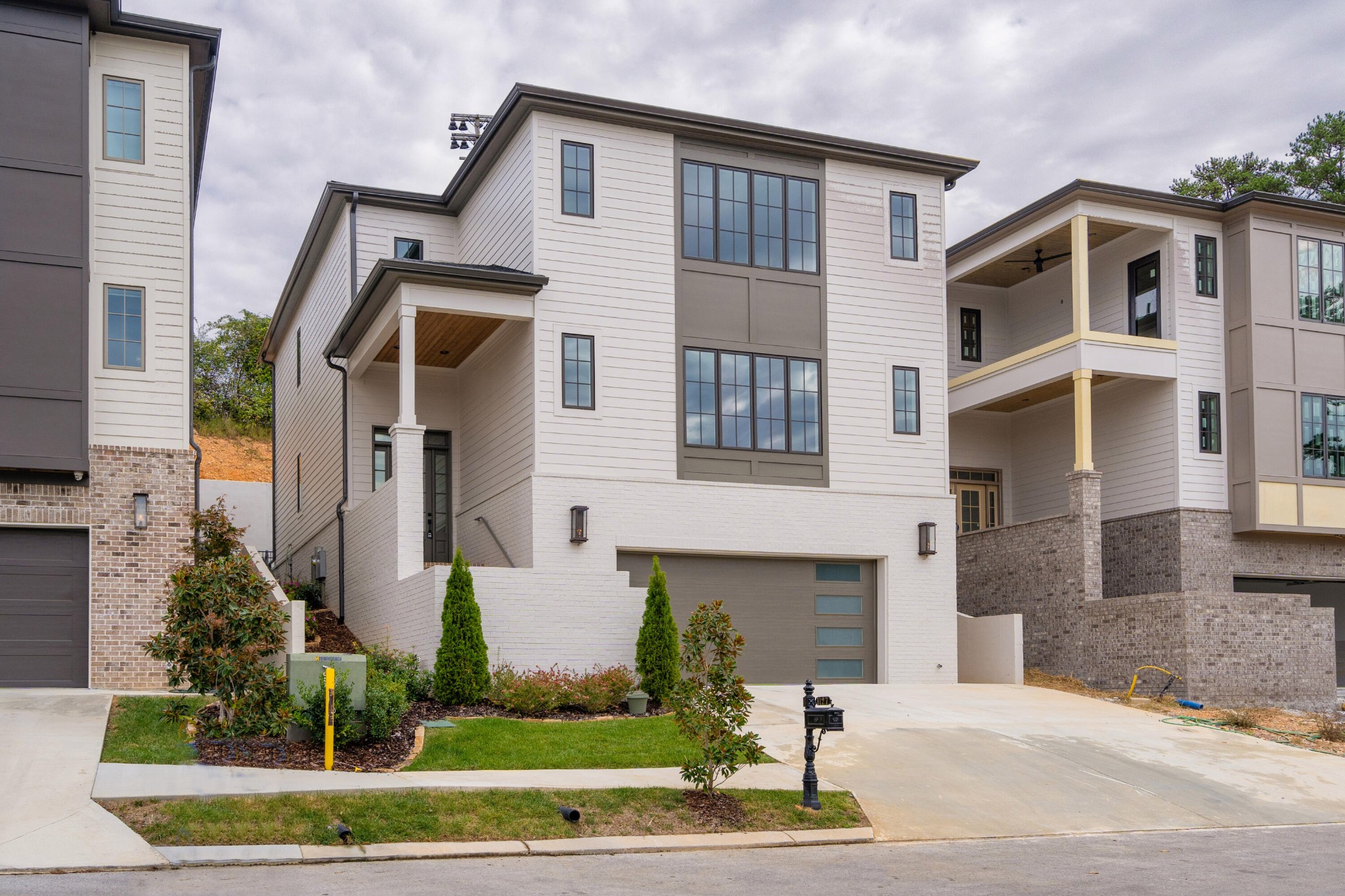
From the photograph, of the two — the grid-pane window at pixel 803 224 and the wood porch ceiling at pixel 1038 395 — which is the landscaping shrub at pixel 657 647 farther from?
the wood porch ceiling at pixel 1038 395

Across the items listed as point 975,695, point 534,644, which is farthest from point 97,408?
point 975,695

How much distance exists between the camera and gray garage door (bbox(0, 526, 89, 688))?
1634cm

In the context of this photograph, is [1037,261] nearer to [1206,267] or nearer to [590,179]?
[1206,267]

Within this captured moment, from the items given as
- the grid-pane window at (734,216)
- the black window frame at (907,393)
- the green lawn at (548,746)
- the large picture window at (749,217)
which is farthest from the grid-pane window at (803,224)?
the green lawn at (548,746)

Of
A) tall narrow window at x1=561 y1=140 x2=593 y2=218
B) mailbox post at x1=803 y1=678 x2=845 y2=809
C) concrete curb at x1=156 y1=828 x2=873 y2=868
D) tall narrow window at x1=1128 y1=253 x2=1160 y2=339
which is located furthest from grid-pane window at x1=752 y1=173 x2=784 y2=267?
concrete curb at x1=156 y1=828 x2=873 y2=868

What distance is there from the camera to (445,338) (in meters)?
21.6

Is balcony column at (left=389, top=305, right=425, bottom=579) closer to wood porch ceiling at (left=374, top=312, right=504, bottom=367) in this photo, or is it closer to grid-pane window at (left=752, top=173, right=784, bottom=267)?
wood porch ceiling at (left=374, top=312, right=504, bottom=367)

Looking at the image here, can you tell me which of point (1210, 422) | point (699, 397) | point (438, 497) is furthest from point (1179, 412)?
point (438, 497)

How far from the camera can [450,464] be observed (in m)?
23.3

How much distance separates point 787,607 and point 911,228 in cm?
714

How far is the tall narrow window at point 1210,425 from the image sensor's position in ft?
81.3

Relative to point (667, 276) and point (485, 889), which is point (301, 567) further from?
point (485, 889)

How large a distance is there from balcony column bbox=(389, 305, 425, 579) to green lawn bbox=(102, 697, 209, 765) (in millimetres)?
4242

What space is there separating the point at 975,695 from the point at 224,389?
39.7m
